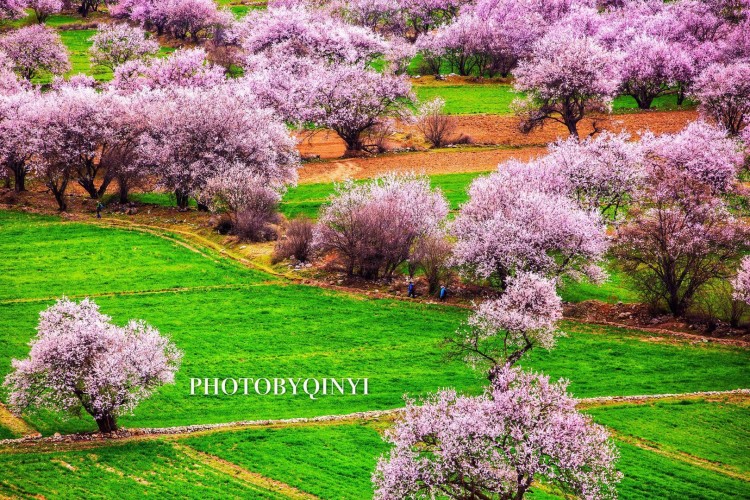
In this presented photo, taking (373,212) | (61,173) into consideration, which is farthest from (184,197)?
(373,212)

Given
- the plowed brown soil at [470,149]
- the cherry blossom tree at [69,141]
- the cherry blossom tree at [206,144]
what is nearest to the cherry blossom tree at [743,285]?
the plowed brown soil at [470,149]

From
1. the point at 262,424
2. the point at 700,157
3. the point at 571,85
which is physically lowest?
the point at 262,424

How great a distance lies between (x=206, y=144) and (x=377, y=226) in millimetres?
22805

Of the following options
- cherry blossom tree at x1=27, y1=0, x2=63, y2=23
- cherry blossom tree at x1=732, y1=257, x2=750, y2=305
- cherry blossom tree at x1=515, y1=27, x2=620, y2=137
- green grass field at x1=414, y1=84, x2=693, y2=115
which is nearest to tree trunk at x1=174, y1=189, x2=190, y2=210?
green grass field at x1=414, y1=84, x2=693, y2=115

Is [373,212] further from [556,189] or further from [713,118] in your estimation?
[713,118]

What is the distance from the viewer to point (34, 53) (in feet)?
381

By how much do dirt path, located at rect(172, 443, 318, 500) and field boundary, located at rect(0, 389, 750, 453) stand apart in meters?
2.13

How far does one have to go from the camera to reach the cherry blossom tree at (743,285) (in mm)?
59625

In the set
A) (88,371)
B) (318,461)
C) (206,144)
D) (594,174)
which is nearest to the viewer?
(318,461)

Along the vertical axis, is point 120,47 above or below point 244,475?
above

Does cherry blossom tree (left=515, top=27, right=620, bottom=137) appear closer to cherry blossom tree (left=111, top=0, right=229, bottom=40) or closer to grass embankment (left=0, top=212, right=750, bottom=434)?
grass embankment (left=0, top=212, right=750, bottom=434)

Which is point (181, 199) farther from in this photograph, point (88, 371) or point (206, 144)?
point (88, 371)

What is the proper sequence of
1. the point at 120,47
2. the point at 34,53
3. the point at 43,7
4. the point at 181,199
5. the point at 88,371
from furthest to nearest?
1. the point at 43,7
2. the point at 120,47
3. the point at 34,53
4. the point at 181,199
5. the point at 88,371

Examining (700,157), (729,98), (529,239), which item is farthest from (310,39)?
(529,239)
